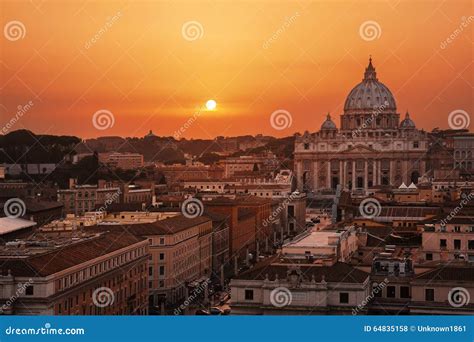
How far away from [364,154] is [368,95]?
11.8 ft

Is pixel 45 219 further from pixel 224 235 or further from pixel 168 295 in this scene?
pixel 168 295

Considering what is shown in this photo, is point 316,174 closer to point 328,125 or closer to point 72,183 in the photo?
point 328,125

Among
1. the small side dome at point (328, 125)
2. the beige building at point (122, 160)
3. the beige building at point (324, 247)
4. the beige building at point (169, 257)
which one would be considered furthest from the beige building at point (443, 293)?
the small side dome at point (328, 125)

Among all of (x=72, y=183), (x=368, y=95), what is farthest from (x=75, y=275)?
(x=368, y=95)

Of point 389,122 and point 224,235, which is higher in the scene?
point 389,122

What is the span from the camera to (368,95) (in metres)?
37.6

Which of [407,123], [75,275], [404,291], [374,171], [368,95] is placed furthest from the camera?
[368,95]

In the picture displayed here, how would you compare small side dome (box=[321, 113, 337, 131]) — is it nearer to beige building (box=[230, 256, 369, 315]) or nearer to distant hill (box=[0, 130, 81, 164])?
distant hill (box=[0, 130, 81, 164])

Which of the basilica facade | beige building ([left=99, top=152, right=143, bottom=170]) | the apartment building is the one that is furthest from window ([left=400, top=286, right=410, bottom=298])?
the basilica facade

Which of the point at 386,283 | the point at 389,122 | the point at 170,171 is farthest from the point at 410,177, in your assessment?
the point at 386,283

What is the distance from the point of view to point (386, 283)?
7430mm

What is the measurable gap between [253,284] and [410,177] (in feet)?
87.8

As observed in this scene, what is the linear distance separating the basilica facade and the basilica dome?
52 centimetres

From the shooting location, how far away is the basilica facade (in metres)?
34.3
